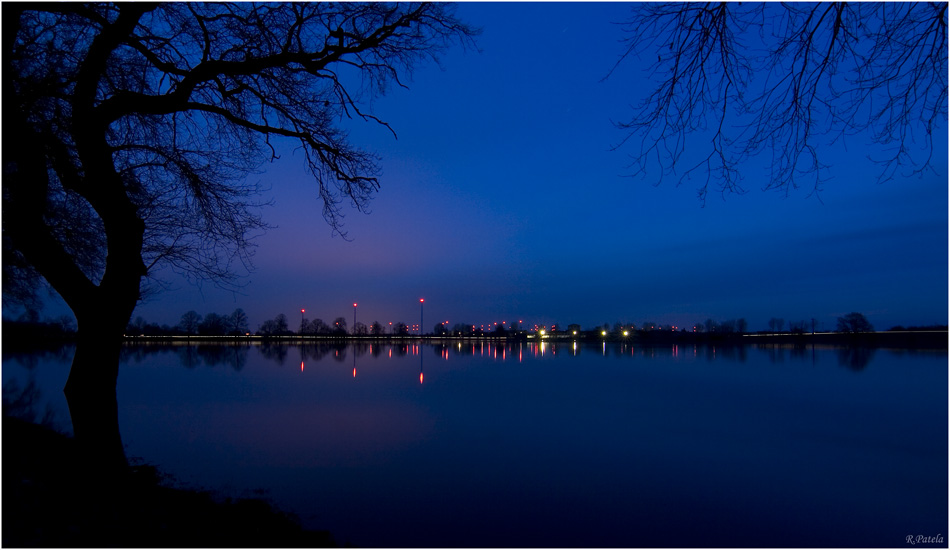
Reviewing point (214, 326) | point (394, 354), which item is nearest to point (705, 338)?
point (394, 354)

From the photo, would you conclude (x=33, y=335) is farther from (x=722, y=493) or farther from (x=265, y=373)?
(x=722, y=493)

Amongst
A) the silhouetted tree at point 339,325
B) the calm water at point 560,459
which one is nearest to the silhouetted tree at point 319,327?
the silhouetted tree at point 339,325

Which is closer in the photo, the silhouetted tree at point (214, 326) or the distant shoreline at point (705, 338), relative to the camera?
the distant shoreline at point (705, 338)

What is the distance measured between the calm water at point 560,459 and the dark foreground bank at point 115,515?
1710 millimetres

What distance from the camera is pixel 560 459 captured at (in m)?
13.1

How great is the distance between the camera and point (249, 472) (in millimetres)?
11719

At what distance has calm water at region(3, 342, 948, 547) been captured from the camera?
9.05m

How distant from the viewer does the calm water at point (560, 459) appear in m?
9.05

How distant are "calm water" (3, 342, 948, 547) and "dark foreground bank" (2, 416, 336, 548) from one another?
5.61 ft

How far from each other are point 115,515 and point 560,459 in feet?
31.6

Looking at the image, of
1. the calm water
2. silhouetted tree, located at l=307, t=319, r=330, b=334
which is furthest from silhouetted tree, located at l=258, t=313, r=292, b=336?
the calm water

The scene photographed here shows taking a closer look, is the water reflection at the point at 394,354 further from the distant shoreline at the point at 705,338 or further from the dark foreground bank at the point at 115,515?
the distant shoreline at the point at 705,338

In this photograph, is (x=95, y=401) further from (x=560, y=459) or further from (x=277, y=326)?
(x=277, y=326)

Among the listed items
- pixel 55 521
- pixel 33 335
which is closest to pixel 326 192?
pixel 55 521
